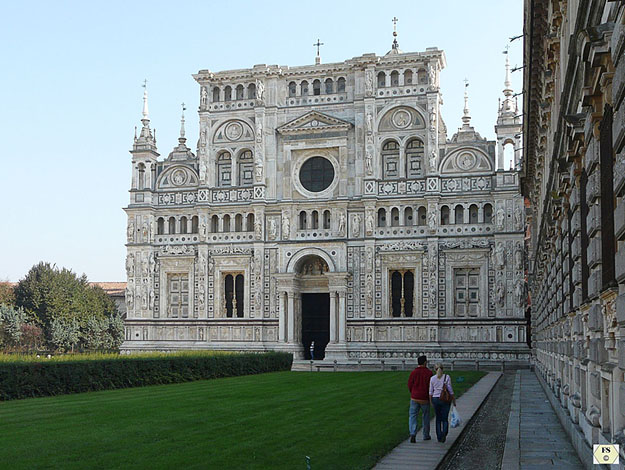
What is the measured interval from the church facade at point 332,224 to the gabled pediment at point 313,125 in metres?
0.10

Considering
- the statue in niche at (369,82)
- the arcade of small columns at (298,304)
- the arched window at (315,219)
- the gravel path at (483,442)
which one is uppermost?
the statue in niche at (369,82)

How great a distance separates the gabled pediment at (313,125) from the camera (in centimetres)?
5862

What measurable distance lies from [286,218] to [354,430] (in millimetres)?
39928

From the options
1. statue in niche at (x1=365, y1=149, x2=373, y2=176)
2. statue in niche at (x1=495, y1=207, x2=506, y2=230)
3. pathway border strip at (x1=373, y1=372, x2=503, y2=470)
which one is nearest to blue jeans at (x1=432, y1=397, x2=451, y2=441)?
pathway border strip at (x1=373, y1=372, x2=503, y2=470)

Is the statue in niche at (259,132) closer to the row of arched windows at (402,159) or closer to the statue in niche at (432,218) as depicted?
the row of arched windows at (402,159)

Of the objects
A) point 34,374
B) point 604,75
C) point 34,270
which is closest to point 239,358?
point 34,374

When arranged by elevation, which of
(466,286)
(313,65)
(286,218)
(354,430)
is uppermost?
(313,65)

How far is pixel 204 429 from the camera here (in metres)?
18.7

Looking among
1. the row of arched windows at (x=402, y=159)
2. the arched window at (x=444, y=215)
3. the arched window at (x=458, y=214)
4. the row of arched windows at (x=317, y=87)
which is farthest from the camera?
the row of arched windows at (x=317, y=87)

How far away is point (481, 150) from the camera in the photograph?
56.5 m

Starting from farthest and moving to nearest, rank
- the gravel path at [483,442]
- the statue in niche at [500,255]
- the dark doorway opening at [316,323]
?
1. the dark doorway opening at [316,323]
2. the statue in niche at [500,255]
3. the gravel path at [483,442]

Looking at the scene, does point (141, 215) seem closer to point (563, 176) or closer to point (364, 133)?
point (364, 133)

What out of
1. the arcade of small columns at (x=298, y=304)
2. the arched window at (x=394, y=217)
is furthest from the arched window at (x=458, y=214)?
the arcade of small columns at (x=298, y=304)

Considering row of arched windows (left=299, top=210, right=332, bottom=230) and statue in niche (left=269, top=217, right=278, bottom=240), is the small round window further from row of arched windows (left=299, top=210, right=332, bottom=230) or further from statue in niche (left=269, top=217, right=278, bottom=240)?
statue in niche (left=269, top=217, right=278, bottom=240)
